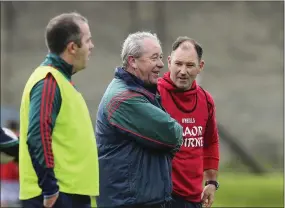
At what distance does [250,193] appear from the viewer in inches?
608

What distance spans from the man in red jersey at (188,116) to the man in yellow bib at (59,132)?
142 cm

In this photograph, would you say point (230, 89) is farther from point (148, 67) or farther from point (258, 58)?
point (148, 67)

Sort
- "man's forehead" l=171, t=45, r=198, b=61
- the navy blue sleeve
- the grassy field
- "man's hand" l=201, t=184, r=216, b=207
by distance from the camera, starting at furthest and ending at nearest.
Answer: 1. the grassy field
2. "man's hand" l=201, t=184, r=216, b=207
3. "man's forehead" l=171, t=45, r=198, b=61
4. the navy blue sleeve

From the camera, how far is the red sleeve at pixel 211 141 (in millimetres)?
7004

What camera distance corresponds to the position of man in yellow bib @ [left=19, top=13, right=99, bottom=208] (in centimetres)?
511

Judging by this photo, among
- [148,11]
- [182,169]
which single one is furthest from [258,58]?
[182,169]

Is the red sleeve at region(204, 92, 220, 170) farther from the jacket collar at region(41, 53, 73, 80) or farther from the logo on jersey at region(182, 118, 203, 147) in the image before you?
the jacket collar at region(41, 53, 73, 80)

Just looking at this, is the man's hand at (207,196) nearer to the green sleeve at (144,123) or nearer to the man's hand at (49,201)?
the green sleeve at (144,123)

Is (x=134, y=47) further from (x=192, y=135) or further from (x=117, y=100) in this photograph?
(x=192, y=135)

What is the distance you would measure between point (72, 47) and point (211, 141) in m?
2.12

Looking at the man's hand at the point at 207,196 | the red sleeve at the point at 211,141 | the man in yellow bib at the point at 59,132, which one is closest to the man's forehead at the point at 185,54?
the red sleeve at the point at 211,141

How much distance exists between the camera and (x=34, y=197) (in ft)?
17.2

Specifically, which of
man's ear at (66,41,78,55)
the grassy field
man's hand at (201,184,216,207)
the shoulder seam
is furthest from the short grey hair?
the grassy field

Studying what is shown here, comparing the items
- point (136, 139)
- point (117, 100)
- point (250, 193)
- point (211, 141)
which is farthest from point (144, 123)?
point (250, 193)
